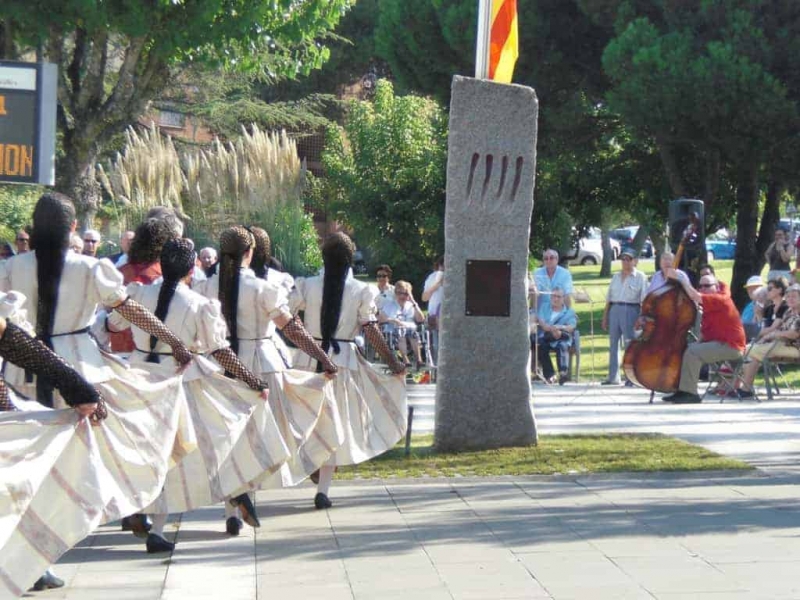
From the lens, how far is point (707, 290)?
1694 cm

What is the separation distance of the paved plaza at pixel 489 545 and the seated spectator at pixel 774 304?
19.8ft

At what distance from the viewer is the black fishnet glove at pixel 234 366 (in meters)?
8.16

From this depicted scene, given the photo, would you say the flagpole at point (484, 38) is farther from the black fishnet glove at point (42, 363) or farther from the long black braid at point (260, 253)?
the black fishnet glove at point (42, 363)

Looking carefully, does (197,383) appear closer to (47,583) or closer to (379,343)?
(47,583)

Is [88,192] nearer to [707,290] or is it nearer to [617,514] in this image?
[707,290]

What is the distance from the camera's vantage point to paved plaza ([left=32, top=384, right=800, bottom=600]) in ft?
23.3

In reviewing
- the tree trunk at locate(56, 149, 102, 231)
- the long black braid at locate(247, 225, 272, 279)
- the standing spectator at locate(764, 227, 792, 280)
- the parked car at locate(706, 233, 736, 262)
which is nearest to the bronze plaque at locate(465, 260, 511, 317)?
the long black braid at locate(247, 225, 272, 279)

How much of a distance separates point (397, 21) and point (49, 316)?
2353cm

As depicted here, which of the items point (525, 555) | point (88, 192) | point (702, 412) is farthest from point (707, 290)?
point (525, 555)

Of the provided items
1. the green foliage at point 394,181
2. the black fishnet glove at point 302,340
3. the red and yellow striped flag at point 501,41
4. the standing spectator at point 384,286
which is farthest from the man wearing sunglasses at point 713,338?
the green foliage at point 394,181

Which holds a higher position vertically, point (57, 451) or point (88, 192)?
point (88, 192)

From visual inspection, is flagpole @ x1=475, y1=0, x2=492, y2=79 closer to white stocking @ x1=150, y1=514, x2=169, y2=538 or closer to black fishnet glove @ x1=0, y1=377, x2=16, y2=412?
white stocking @ x1=150, y1=514, x2=169, y2=538

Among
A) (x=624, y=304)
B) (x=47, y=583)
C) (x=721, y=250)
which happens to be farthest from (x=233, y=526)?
(x=721, y=250)

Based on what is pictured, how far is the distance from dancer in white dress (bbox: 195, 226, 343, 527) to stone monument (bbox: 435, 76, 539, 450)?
2.72m
